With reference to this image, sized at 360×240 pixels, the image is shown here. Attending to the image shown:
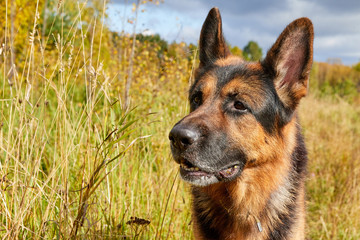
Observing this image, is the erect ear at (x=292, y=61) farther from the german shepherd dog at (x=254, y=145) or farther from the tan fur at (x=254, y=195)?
the tan fur at (x=254, y=195)

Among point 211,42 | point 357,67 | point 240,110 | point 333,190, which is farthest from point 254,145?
point 357,67

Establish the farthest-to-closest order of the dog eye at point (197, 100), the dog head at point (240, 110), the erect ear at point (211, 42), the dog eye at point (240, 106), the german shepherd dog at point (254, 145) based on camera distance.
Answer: the erect ear at point (211, 42) < the dog eye at point (197, 100) < the dog eye at point (240, 106) < the german shepherd dog at point (254, 145) < the dog head at point (240, 110)

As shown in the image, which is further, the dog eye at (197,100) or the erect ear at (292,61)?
the dog eye at (197,100)

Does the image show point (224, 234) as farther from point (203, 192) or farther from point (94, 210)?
point (94, 210)

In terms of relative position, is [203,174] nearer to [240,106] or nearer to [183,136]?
[183,136]

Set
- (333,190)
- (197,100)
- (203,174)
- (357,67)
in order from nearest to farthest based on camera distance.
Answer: (203,174)
(197,100)
(333,190)
(357,67)

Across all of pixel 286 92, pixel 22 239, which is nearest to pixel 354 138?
pixel 286 92

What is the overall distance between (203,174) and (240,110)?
586 millimetres

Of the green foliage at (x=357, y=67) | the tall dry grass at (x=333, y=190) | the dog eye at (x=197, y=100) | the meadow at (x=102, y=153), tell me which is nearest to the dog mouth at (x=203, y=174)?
the meadow at (x=102, y=153)

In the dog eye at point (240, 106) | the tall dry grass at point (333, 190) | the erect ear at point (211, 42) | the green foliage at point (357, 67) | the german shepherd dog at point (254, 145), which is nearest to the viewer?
the german shepherd dog at point (254, 145)

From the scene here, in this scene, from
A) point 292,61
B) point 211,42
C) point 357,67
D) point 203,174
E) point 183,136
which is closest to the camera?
point 183,136

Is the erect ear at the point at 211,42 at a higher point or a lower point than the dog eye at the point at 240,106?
higher

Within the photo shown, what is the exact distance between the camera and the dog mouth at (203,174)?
2.42 meters

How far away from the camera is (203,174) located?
2424mm
